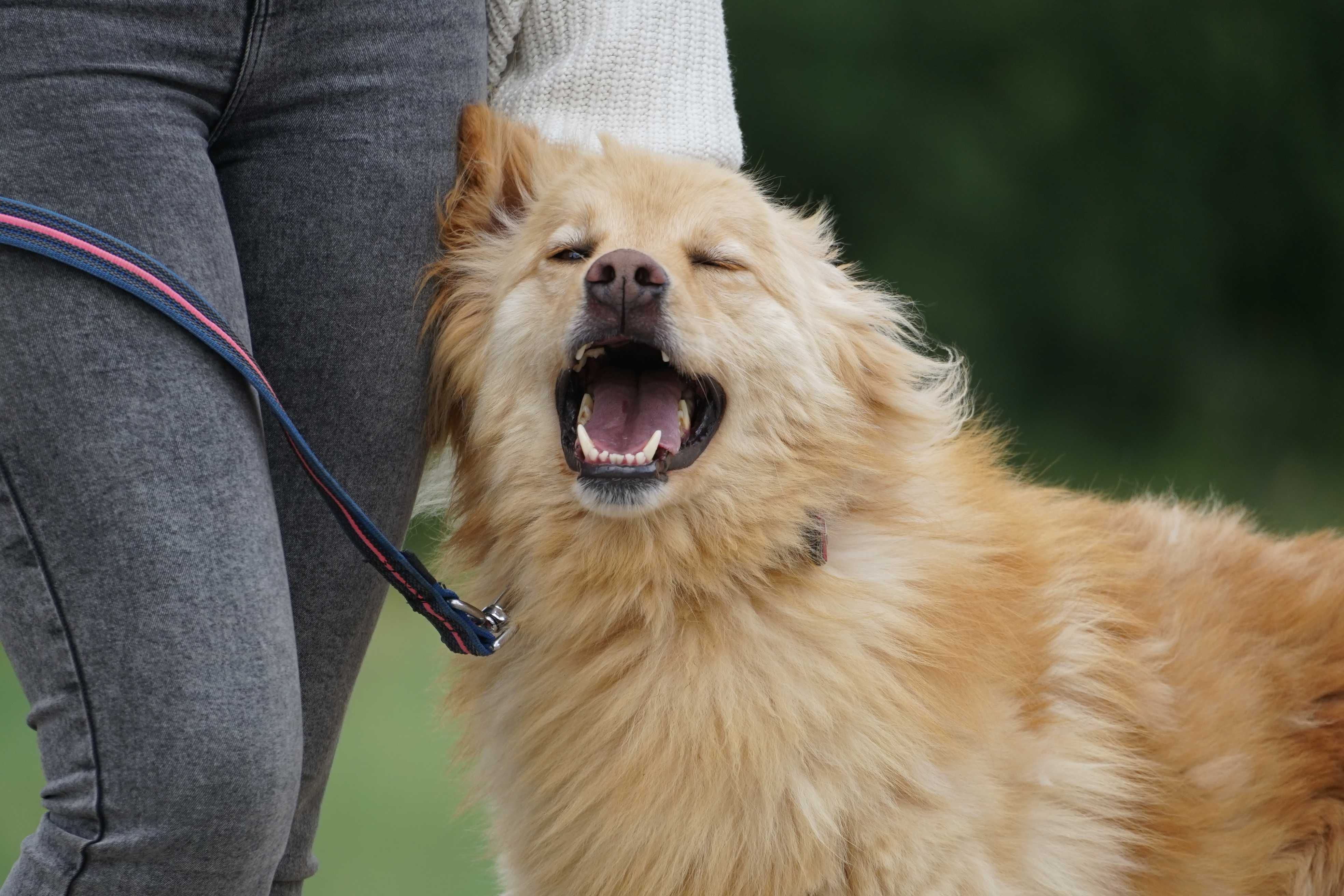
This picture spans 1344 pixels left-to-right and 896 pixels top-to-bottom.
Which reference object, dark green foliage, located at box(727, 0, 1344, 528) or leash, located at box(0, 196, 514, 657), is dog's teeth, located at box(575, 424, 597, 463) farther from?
dark green foliage, located at box(727, 0, 1344, 528)

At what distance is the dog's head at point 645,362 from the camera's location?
1.85 meters

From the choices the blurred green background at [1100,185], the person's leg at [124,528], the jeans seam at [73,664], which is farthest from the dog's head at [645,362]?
the blurred green background at [1100,185]

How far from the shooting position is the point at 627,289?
5.80ft

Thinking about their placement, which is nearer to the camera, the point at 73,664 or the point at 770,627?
the point at 73,664

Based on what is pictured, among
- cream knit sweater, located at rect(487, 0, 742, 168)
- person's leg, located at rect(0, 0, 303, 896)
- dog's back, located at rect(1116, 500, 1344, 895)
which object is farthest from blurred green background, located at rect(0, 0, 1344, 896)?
person's leg, located at rect(0, 0, 303, 896)

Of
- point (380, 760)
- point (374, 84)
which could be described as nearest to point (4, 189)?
point (374, 84)

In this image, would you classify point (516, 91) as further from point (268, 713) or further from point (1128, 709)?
point (1128, 709)

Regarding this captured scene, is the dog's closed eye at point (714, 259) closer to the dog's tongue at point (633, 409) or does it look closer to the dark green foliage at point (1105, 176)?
the dog's tongue at point (633, 409)

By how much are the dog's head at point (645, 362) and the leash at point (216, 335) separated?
260 mm

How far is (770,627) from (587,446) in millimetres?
364

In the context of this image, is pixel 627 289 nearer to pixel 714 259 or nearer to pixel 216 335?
pixel 714 259

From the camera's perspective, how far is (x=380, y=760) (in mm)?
4414

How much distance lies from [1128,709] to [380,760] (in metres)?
3.06

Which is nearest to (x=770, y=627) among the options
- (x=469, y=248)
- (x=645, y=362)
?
(x=645, y=362)
